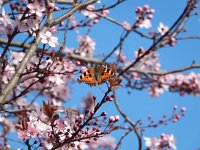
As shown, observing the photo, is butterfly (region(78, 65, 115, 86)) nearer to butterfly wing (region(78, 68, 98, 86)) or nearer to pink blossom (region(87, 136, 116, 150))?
butterfly wing (region(78, 68, 98, 86))

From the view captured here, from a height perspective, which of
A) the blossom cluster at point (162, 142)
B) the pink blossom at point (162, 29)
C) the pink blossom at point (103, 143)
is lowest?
the blossom cluster at point (162, 142)

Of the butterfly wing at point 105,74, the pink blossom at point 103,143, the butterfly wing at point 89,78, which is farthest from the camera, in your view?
the pink blossom at point 103,143

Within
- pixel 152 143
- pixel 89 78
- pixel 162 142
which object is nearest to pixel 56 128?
pixel 89 78

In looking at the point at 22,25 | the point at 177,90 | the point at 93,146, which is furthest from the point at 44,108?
the point at 93,146

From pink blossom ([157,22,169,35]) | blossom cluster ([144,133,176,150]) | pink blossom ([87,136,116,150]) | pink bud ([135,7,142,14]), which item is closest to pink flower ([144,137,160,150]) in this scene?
blossom cluster ([144,133,176,150])

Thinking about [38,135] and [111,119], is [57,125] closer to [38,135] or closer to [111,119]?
[38,135]

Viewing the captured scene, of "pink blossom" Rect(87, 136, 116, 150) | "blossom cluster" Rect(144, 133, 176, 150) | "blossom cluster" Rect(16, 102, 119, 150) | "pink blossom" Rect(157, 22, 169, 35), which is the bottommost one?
"blossom cluster" Rect(16, 102, 119, 150)

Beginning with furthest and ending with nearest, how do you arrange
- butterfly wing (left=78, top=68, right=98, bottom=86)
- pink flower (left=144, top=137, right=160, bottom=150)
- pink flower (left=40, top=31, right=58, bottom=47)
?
pink flower (left=144, top=137, right=160, bottom=150) < pink flower (left=40, top=31, right=58, bottom=47) < butterfly wing (left=78, top=68, right=98, bottom=86)

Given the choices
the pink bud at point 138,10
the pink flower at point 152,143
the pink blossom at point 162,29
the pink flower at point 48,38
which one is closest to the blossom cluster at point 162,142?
the pink flower at point 152,143

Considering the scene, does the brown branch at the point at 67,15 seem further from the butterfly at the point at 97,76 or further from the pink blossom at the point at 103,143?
the pink blossom at the point at 103,143
